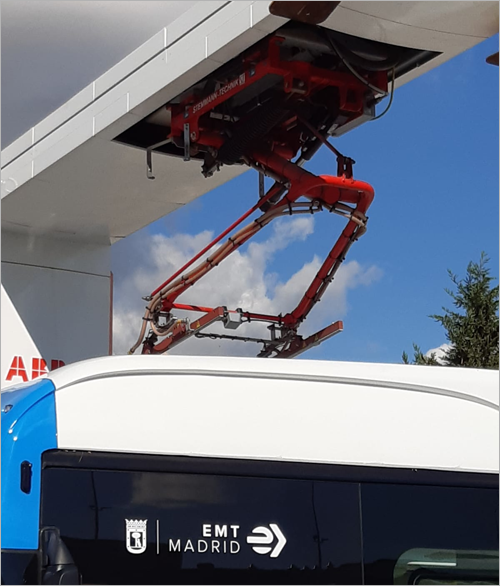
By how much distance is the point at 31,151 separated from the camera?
7645 millimetres

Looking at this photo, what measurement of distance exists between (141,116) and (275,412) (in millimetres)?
3995

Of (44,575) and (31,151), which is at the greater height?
(31,151)

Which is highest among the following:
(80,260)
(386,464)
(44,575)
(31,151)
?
(31,151)

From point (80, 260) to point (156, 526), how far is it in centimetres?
645

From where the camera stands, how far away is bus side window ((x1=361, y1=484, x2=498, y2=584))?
117 inches

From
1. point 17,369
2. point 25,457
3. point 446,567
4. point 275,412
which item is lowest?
point 446,567

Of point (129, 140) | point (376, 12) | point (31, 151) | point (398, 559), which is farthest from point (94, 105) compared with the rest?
point (398, 559)

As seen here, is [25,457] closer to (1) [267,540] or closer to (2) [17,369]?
(1) [267,540]

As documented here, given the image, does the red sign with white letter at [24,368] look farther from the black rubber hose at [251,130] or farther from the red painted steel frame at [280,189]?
the black rubber hose at [251,130]

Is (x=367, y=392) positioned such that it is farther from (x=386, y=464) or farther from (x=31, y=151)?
(x=31, y=151)

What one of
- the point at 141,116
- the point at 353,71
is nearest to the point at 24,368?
the point at 141,116

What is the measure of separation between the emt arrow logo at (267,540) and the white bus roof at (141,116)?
3.27 metres

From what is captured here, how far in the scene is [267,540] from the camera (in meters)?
2.91

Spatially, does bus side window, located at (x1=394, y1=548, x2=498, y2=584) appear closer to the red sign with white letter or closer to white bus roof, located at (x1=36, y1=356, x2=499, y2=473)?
white bus roof, located at (x1=36, y1=356, x2=499, y2=473)
